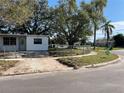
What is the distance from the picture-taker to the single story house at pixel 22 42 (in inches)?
1698

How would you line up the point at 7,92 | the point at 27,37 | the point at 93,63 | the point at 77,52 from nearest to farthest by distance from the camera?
1. the point at 7,92
2. the point at 93,63
3. the point at 77,52
4. the point at 27,37

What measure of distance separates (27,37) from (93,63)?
18228 mm

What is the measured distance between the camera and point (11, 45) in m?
43.4

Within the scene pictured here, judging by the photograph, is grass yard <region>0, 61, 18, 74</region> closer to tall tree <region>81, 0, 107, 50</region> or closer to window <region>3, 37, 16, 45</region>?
window <region>3, 37, 16, 45</region>

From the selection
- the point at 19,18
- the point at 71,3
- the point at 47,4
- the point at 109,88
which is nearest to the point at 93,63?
the point at 19,18

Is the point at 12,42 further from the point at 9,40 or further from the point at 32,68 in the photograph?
the point at 32,68

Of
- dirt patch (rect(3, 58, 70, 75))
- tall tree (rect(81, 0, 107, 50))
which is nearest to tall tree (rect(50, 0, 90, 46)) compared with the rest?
tall tree (rect(81, 0, 107, 50))

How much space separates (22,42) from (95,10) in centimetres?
1427

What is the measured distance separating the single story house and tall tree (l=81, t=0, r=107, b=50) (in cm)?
948

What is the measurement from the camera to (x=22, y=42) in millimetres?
44125

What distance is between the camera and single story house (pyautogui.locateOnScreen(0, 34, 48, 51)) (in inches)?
1698

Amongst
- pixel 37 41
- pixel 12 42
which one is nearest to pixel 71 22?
pixel 37 41

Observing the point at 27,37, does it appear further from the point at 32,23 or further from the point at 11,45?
the point at 32,23

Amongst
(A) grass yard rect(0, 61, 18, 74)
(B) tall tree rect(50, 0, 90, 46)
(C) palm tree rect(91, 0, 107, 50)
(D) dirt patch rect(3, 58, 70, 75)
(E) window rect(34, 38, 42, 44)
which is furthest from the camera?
(C) palm tree rect(91, 0, 107, 50)
